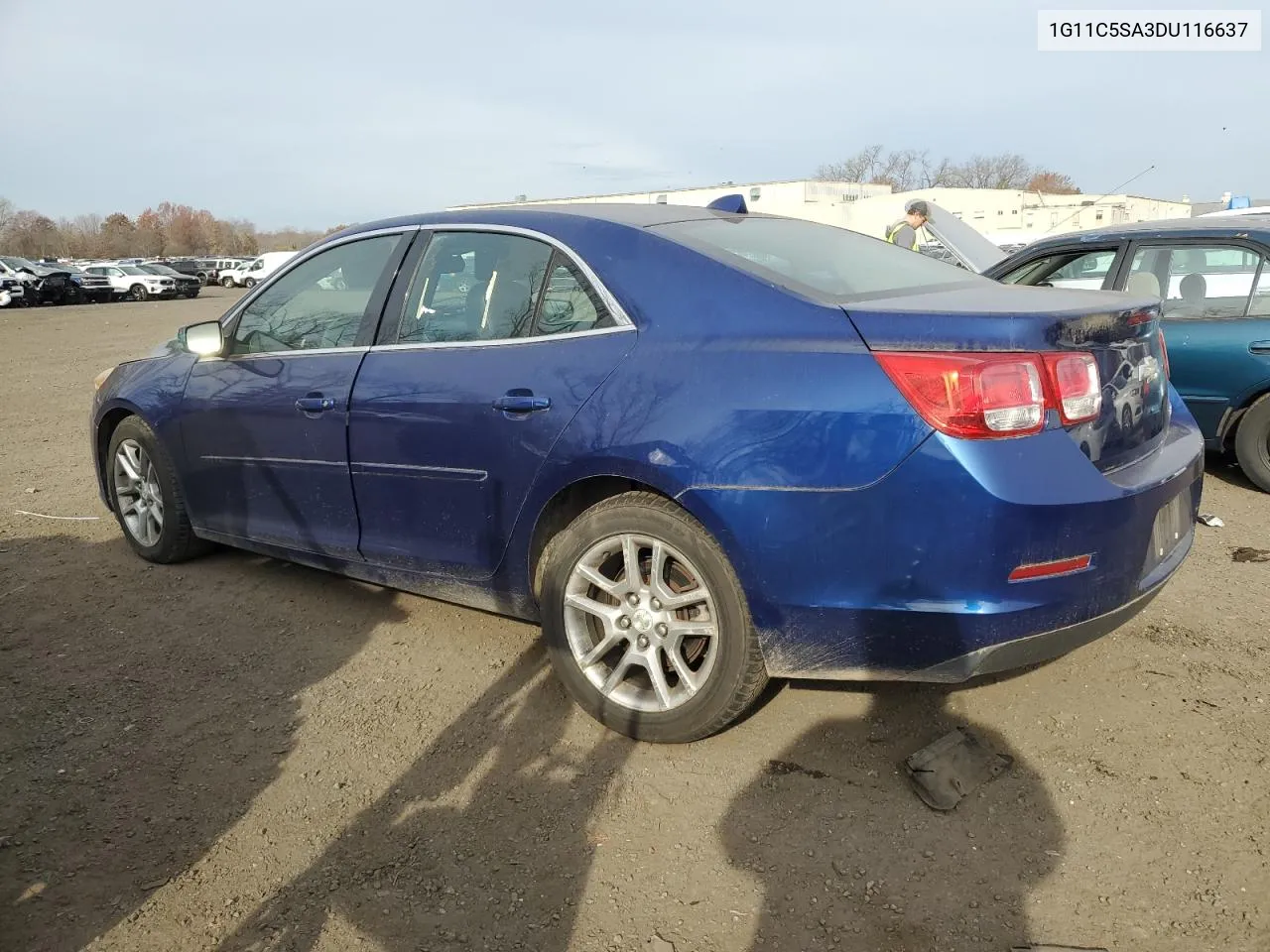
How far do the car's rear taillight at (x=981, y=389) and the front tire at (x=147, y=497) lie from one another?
11.8 feet

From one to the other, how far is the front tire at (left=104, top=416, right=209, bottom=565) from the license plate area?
4086 millimetres

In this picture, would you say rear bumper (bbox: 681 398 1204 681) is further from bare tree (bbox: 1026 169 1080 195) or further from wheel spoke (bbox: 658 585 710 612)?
bare tree (bbox: 1026 169 1080 195)

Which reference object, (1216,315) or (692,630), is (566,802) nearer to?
(692,630)

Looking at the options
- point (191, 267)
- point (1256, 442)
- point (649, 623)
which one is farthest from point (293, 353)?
point (191, 267)

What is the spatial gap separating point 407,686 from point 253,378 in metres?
1.51

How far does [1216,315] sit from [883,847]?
458 cm

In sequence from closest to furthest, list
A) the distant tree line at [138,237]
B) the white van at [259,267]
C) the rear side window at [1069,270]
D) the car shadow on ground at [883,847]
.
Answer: the car shadow on ground at [883,847], the rear side window at [1069,270], the white van at [259,267], the distant tree line at [138,237]

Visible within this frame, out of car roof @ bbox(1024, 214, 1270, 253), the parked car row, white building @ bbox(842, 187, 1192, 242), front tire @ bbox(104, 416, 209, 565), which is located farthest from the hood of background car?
white building @ bbox(842, 187, 1192, 242)

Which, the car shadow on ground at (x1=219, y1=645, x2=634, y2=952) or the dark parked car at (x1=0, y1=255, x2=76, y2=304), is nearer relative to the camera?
the car shadow on ground at (x1=219, y1=645, x2=634, y2=952)

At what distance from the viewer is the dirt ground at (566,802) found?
2.24m

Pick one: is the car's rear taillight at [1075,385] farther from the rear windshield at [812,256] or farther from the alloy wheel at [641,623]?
the alloy wheel at [641,623]

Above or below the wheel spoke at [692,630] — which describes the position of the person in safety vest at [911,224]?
above

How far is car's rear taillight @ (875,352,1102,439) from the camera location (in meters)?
2.38

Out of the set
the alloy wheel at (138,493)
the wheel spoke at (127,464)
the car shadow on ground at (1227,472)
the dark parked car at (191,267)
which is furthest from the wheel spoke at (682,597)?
the dark parked car at (191,267)
